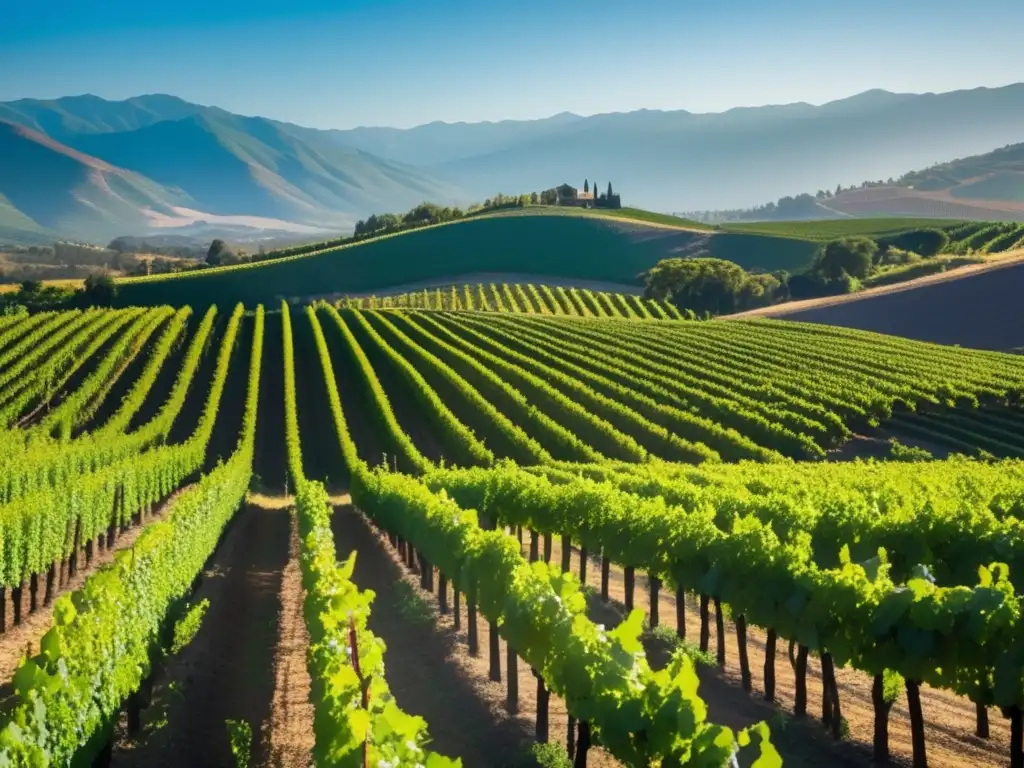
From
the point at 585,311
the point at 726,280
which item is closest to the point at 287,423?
the point at 585,311

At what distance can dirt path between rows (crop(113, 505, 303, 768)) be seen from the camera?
49.9 ft

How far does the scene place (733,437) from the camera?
49.8 m

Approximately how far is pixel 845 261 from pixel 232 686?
12169 cm

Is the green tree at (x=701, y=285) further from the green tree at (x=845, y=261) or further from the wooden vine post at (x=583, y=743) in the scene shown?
the wooden vine post at (x=583, y=743)

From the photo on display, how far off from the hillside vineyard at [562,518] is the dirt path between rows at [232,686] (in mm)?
811

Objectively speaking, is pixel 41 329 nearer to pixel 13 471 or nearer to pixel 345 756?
pixel 13 471

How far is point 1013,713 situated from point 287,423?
50.6 meters

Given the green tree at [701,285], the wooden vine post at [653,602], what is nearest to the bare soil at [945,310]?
the green tree at [701,285]

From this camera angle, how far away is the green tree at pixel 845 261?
12812 cm

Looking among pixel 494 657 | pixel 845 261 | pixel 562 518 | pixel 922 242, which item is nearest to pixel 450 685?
pixel 494 657

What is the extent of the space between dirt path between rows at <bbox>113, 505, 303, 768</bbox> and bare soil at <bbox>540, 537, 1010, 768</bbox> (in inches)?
273

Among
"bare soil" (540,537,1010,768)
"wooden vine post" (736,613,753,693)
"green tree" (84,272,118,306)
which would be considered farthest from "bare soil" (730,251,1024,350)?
"wooden vine post" (736,613,753,693)

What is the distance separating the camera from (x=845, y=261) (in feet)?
422

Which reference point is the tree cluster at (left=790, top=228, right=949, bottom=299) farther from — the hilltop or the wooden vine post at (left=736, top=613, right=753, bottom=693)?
the wooden vine post at (left=736, top=613, right=753, bottom=693)
